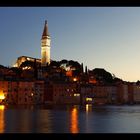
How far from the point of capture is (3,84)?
35719 millimetres

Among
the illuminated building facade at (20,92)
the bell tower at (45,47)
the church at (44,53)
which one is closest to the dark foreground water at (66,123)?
the illuminated building facade at (20,92)

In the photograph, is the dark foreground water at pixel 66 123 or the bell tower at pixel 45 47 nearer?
the dark foreground water at pixel 66 123

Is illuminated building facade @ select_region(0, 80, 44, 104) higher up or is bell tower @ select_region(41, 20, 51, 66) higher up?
bell tower @ select_region(41, 20, 51, 66)

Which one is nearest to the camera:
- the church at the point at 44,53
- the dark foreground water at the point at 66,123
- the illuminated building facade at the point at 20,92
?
the dark foreground water at the point at 66,123

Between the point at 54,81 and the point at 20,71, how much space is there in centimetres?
525

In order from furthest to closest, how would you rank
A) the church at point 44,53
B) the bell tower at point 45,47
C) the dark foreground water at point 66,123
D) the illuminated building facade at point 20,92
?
the bell tower at point 45,47 → the church at point 44,53 → the illuminated building facade at point 20,92 → the dark foreground water at point 66,123

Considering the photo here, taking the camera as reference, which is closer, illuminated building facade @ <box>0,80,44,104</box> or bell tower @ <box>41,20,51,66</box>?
illuminated building facade @ <box>0,80,44,104</box>

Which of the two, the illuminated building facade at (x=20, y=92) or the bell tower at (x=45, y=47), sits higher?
the bell tower at (x=45, y=47)

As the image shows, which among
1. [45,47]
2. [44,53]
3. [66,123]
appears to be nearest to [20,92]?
[44,53]

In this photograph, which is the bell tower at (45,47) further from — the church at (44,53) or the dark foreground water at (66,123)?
the dark foreground water at (66,123)

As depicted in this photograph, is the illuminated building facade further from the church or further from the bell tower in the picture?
the bell tower

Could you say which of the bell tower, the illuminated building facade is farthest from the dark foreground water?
the bell tower

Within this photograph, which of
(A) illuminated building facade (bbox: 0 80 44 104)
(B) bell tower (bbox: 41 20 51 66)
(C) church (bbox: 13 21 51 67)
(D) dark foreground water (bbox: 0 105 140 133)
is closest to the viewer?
(D) dark foreground water (bbox: 0 105 140 133)
